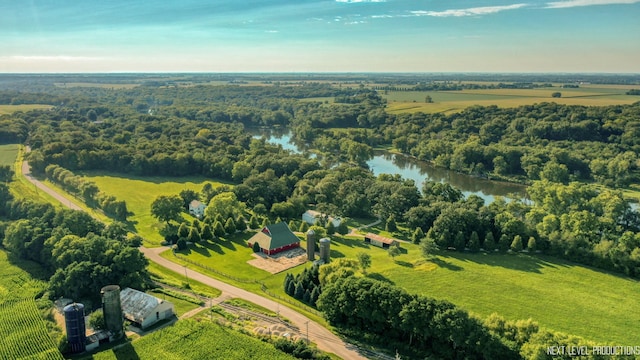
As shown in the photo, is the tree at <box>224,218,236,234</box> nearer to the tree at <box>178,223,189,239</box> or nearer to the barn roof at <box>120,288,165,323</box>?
the tree at <box>178,223,189,239</box>

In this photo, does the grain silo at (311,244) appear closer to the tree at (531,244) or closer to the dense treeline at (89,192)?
the tree at (531,244)

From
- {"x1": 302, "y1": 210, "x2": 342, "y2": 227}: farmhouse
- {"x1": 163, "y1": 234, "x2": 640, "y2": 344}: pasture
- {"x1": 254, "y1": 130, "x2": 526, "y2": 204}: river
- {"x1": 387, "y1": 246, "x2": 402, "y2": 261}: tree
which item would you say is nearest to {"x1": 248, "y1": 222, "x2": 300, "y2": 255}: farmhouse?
{"x1": 163, "y1": 234, "x2": 640, "y2": 344}: pasture

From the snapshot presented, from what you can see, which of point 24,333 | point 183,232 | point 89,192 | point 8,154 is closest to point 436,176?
point 183,232

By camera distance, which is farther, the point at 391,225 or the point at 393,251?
the point at 391,225

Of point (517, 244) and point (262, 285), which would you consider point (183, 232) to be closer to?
point (262, 285)

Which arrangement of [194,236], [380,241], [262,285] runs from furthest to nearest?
1. [194,236]
2. [380,241]
3. [262,285]

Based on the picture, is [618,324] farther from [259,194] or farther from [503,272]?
[259,194]
